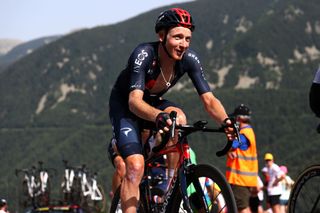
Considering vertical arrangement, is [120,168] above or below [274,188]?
above

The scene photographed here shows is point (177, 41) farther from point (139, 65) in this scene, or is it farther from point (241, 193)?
point (241, 193)

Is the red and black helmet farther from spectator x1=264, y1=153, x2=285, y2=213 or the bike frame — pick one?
spectator x1=264, y1=153, x2=285, y2=213

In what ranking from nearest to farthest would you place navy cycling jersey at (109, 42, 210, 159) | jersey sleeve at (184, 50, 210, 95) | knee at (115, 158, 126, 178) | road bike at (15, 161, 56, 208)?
1. navy cycling jersey at (109, 42, 210, 159)
2. jersey sleeve at (184, 50, 210, 95)
3. knee at (115, 158, 126, 178)
4. road bike at (15, 161, 56, 208)

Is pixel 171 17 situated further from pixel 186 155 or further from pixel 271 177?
pixel 271 177

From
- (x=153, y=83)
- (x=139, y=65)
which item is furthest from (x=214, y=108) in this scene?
(x=139, y=65)

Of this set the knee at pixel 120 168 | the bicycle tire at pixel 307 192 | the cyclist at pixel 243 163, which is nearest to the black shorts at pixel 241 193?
the cyclist at pixel 243 163

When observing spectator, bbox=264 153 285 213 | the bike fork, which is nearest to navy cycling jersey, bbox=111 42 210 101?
the bike fork

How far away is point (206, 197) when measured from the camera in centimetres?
496

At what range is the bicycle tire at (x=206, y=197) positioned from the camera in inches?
184

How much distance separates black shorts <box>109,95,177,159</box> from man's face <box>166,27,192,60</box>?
564mm

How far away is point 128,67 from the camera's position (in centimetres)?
584

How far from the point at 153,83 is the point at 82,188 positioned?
20135mm

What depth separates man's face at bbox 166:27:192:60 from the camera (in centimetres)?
557

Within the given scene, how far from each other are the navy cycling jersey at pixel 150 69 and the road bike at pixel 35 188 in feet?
66.0
